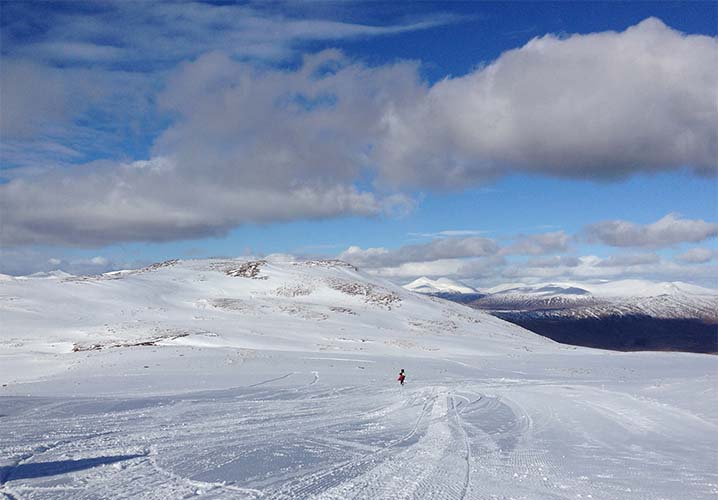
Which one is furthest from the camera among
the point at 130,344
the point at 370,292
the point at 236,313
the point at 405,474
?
the point at 370,292

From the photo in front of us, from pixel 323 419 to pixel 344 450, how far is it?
4.37 m

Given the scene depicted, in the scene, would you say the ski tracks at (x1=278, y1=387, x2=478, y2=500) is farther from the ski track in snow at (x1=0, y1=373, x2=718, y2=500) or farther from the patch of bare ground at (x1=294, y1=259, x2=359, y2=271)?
the patch of bare ground at (x1=294, y1=259, x2=359, y2=271)

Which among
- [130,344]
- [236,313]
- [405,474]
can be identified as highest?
[236,313]

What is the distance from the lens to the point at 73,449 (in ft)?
39.8

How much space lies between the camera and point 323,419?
17156mm

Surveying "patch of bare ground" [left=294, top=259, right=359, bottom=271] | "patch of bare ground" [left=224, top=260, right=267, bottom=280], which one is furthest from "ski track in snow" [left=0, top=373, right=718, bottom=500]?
"patch of bare ground" [left=294, top=259, right=359, bottom=271]

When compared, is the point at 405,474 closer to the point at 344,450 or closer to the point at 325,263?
the point at 344,450

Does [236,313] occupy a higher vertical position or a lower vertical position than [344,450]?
higher

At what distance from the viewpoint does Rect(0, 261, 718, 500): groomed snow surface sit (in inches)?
403

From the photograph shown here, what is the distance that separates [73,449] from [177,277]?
72245 mm

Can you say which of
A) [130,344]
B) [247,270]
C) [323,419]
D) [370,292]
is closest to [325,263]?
[247,270]

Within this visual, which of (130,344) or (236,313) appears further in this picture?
(236,313)

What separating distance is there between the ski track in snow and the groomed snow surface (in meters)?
0.06

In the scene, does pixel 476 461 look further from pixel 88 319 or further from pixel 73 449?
pixel 88 319
